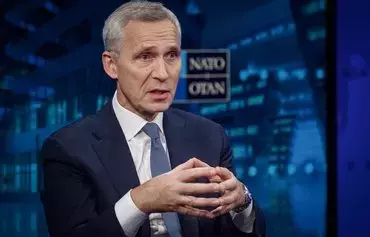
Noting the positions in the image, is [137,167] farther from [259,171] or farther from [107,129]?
[259,171]

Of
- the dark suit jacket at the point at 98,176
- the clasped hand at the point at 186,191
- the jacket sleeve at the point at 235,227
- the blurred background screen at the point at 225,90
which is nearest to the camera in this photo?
the clasped hand at the point at 186,191

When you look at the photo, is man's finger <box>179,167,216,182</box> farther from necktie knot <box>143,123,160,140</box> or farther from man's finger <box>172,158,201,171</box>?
necktie knot <box>143,123,160,140</box>

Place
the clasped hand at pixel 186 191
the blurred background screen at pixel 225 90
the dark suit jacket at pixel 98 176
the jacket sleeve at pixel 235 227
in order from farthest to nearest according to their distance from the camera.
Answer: the blurred background screen at pixel 225 90, the jacket sleeve at pixel 235 227, the dark suit jacket at pixel 98 176, the clasped hand at pixel 186 191

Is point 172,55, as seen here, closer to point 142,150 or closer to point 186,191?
point 142,150

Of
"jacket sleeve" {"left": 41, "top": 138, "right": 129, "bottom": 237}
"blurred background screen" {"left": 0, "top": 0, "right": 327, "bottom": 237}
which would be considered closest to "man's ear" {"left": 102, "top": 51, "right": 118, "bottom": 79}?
"jacket sleeve" {"left": 41, "top": 138, "right": 129, "bottom": 237}

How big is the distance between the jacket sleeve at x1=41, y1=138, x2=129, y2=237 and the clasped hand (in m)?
0.10

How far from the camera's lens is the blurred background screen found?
8.89 ft

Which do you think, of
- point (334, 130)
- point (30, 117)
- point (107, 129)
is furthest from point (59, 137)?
point (334, 130)

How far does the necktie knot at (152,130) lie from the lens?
1.60 m

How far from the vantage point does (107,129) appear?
5.25 ft

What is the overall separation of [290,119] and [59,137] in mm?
1524

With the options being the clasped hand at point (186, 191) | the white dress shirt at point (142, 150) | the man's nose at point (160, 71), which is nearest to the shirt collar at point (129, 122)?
Answer: the white dress shirt at point (142, 150)

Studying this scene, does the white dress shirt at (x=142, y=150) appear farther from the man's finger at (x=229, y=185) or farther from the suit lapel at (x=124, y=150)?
the man's finger at (x=229, y=185)

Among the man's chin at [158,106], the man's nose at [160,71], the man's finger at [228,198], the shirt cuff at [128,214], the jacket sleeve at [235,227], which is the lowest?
the jacket sleeve at [235,227]
